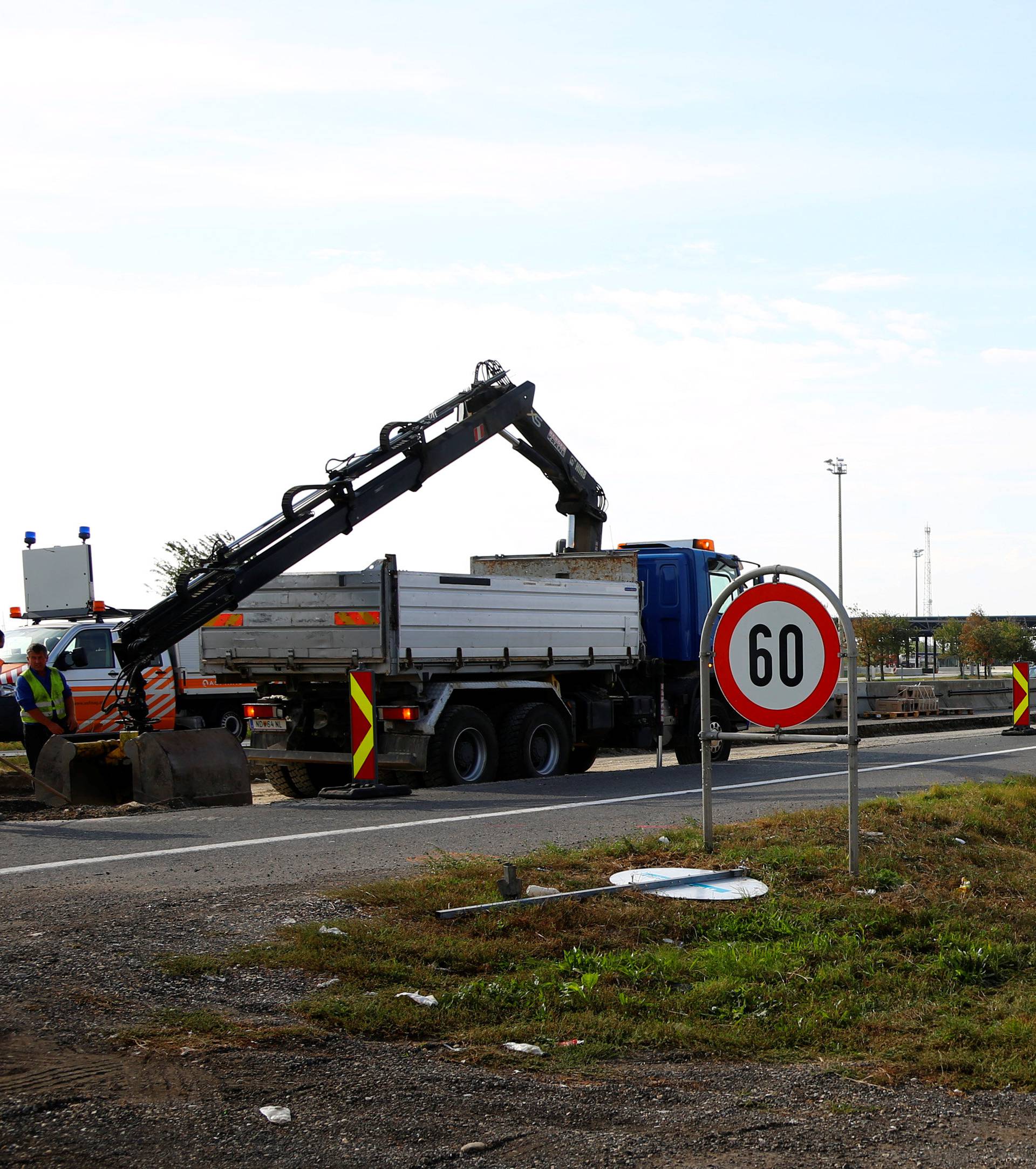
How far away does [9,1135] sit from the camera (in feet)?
11.2

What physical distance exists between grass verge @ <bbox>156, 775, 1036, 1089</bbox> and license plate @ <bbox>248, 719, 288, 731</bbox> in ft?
24.6

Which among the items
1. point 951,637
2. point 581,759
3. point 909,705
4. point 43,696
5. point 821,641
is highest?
point 821,641

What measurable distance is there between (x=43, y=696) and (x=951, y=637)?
98.5m

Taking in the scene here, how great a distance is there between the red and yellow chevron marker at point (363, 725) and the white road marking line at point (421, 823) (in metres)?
2.20

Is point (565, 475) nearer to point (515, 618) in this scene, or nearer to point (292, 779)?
point (515, 618)

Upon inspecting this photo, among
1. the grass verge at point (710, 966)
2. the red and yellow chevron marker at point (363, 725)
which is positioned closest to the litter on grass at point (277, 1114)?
the grass verge at point (710, 966)

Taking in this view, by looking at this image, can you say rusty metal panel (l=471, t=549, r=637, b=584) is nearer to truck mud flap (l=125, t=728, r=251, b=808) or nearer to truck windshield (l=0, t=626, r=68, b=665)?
truck mud flap (l=125, t=728, r=251, b=808)

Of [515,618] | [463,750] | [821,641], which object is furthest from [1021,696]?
[821,641]

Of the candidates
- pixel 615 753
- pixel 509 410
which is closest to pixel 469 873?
pixel 509 410

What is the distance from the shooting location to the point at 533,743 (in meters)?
16.0

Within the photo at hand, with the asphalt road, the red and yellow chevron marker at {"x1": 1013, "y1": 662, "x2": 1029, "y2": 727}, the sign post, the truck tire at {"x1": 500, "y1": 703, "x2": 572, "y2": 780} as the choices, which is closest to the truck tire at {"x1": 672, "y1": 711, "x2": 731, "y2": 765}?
the asphalt road

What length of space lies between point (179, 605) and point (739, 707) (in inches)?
318

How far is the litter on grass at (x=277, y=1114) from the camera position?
11.9ft

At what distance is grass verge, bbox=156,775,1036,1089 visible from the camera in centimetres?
458
